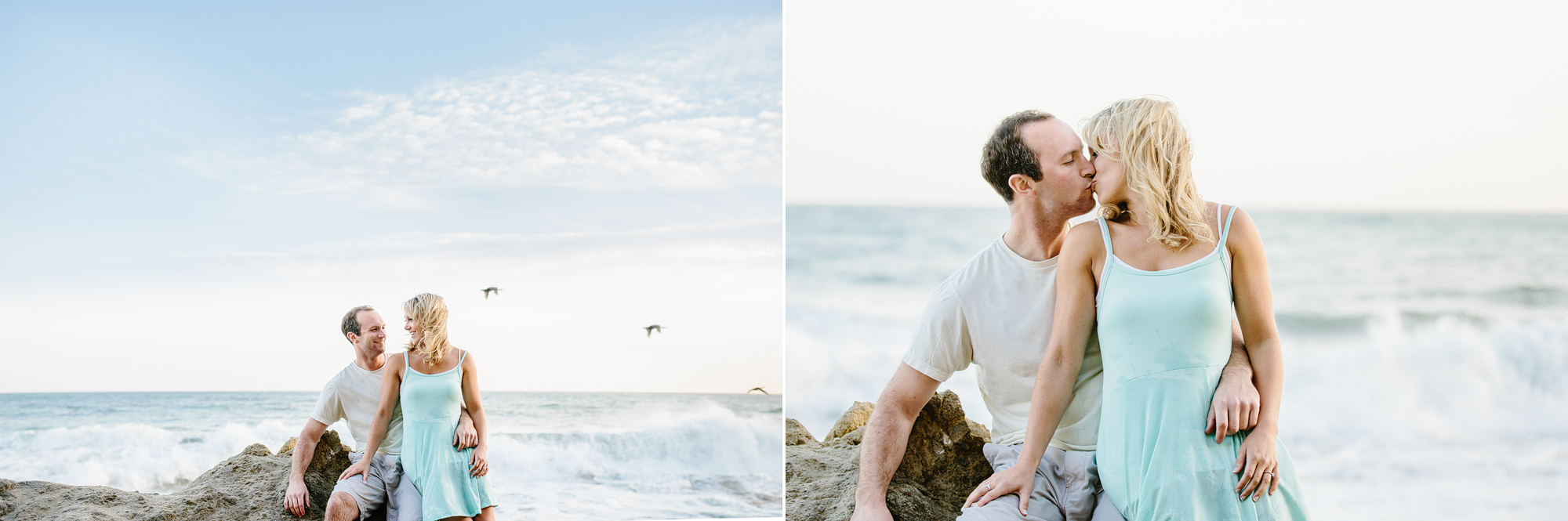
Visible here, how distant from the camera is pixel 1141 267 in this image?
5.88 feet

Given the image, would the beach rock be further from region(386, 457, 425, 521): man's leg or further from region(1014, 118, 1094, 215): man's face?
region(386, 457, 425, 521): man's leg

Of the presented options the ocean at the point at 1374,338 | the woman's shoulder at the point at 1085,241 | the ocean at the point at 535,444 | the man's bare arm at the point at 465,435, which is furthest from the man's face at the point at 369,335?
the ocean at the point at 1374,338

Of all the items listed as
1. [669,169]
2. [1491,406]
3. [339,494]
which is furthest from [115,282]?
[1491,406]

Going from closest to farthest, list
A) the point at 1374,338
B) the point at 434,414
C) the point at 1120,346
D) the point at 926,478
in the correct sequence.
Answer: the point at 1120,346, the point at 926,478, the point at 434,414, the point at 1374,338

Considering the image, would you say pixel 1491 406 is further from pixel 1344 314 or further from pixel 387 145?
pixel 387 145

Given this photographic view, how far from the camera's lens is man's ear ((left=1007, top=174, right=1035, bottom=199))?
2.18 m

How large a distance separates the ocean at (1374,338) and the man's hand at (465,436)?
6.36 metres

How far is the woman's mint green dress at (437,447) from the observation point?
131 inches

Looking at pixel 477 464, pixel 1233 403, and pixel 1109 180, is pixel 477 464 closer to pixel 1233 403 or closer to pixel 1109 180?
pixel 1109 180

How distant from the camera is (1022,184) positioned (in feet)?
7.21

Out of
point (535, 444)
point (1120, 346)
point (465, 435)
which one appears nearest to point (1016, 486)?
point (1120, 346)

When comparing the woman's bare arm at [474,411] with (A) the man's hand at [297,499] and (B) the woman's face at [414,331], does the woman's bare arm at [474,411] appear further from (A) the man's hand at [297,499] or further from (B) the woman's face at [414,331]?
(A) the man's hand at [297,499]

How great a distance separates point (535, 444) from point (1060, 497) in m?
10.2

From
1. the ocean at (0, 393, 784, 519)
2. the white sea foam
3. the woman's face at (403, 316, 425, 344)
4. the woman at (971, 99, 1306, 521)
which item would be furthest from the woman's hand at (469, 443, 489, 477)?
the white sea foam
